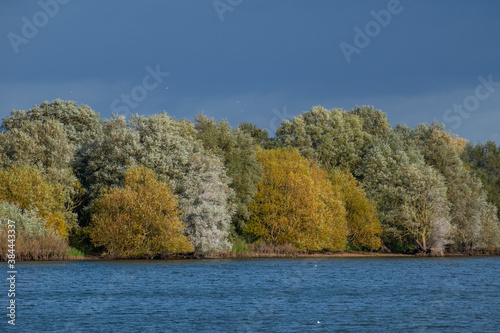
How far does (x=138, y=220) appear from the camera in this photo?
244 feet

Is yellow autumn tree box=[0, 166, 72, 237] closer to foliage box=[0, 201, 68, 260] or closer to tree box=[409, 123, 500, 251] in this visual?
foliage box=[0, 201, 68, 260]

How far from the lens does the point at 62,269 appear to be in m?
61.0

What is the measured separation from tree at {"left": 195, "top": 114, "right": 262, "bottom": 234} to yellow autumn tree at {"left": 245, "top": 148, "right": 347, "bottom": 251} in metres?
2.00

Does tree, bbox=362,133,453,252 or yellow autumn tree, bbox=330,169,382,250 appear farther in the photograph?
tree, bbox=362,133,453,252

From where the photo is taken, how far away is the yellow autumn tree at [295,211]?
8700 cm

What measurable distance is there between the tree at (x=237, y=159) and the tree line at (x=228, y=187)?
187 millimetres

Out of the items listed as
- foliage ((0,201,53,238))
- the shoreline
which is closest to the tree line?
foliage ((0,201,53,238))

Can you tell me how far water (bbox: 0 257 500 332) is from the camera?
34.1m

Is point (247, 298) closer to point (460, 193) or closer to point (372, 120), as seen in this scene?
point (460, 193)

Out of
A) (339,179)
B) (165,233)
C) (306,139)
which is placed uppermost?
(306,139)

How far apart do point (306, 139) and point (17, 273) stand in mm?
61464

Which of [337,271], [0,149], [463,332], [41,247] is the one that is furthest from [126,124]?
[463,332]

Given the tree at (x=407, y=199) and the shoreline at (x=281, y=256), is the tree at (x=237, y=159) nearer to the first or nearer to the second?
the shoreline at (x=281, y=256)

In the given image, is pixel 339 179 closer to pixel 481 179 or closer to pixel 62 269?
pixel 481 179
